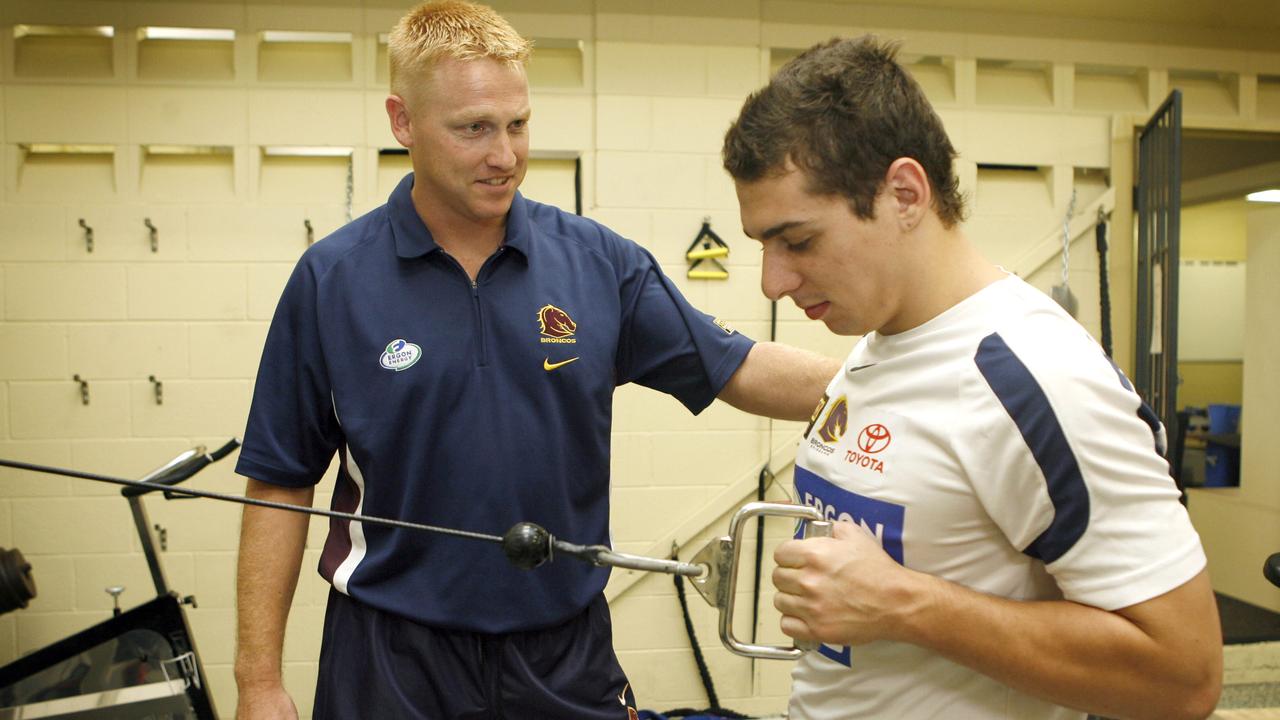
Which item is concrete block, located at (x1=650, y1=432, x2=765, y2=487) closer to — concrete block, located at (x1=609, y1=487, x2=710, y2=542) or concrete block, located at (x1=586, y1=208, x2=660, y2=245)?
concrete block, located at (x1=609, y1=487, x2=710, y2=542)

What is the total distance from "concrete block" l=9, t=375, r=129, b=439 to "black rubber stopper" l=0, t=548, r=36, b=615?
79cm

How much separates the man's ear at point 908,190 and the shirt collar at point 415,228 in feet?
2.14

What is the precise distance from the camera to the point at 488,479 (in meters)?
1.35

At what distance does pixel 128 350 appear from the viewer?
3.16m

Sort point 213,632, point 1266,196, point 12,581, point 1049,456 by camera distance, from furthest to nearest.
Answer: point 1266,196 → point 213,632 → point 12,581 → point 1049,456

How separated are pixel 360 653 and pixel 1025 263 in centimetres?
303

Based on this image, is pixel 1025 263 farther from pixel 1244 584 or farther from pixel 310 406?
pixel 310 406

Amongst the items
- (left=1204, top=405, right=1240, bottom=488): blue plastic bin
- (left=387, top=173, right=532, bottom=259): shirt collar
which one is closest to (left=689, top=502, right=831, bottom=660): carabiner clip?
(left=387, top=173, right=532, bottom=259): shirt collar

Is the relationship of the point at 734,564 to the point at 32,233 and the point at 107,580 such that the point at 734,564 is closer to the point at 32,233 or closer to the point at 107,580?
the point at 107,580

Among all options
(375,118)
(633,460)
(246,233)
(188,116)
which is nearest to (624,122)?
(375,118)

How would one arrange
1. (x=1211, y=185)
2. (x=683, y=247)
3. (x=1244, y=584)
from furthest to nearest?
1. (x=1211, y=185)
2. (x=1244, y=584)
3. (x=683, y=247)

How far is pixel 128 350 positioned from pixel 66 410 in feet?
0.99

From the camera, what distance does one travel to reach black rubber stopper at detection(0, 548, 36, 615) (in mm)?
2389

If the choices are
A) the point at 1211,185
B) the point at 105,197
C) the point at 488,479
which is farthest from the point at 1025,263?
the point at 105,197
